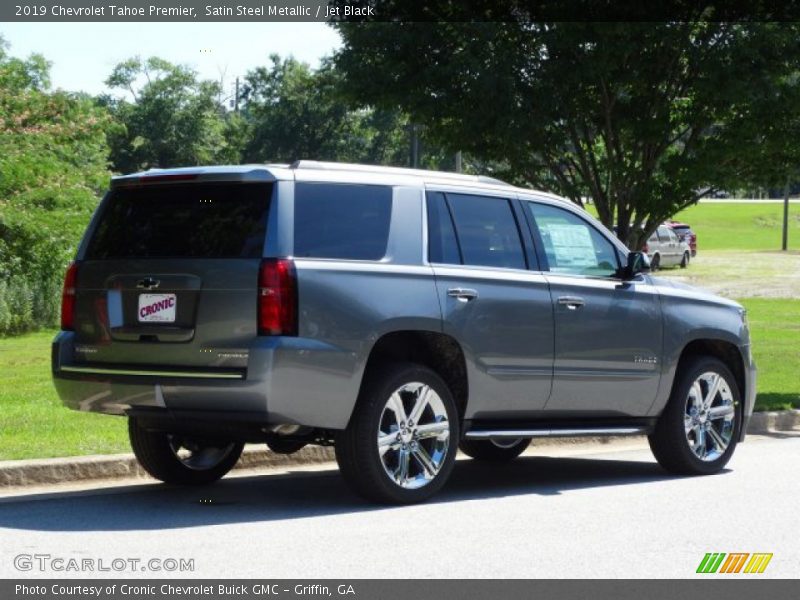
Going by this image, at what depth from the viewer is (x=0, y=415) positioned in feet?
41.4

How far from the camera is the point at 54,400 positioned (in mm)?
14305

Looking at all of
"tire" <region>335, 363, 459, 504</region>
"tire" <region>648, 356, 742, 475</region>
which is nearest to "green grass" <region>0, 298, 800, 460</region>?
"tire" <region>335, 363, 459, 504</region>

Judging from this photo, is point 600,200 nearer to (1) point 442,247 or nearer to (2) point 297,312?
(1) point 442,247

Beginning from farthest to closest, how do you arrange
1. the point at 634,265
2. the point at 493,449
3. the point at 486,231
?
the point at 493,449 → the point at 634,265 → the point at 486,231

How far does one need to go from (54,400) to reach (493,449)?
4.76m

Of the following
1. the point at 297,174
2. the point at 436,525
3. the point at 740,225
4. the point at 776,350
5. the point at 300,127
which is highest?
the point at 300,127

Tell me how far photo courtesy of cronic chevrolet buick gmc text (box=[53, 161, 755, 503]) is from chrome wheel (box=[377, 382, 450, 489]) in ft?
0.04

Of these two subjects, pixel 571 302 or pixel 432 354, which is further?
pixel 571 302

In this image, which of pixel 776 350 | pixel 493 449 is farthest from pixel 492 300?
pixel 776 350

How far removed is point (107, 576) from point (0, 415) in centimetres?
631

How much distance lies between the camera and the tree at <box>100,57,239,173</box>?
91.2 m

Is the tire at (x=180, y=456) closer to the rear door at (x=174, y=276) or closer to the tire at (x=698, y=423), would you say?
the rear door at (x=174, y=276)

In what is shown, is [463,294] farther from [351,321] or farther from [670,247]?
[670,247]
